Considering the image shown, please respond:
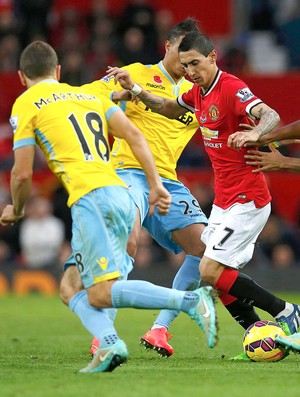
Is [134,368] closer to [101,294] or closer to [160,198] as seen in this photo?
[101,294]

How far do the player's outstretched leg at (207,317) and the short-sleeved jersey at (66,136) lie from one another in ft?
3.30

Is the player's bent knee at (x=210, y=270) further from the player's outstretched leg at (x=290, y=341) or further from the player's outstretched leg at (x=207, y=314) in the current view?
the player's outstretched leg at (x=207, y=314)

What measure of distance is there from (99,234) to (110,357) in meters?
0.83

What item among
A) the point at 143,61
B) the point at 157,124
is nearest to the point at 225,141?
the point at 157,124

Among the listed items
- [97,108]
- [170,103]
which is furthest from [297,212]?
[97,108]

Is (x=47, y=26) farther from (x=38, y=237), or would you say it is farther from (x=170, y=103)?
(x=170, y=103)

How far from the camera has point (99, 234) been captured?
6.94m

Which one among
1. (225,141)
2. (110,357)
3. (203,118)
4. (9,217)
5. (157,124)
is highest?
(203,118)

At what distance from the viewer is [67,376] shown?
6.89 metres

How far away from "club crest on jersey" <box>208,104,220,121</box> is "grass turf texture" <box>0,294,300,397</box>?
197 cm

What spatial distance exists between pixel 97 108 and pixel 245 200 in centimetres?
181

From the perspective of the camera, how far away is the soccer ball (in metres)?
→ 8.05

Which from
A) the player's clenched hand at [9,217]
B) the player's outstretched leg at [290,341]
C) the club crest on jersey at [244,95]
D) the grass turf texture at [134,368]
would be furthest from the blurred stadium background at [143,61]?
the player's clenched hand at [9,217]

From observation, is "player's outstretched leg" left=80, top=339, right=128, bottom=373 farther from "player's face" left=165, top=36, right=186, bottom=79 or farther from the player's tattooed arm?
"player's face" left=165, top=36, right=186, bottom=79
